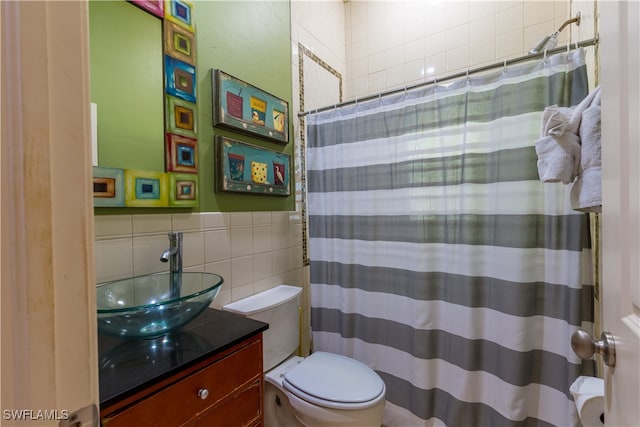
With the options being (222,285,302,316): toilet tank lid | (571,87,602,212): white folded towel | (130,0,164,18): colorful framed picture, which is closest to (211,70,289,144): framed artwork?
(130,0,164,18): colorful framed picture

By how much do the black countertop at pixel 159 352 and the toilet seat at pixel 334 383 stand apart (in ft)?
1.41

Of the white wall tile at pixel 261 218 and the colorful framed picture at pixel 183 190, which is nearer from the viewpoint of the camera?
the colorful framed picture at pixel 183 190

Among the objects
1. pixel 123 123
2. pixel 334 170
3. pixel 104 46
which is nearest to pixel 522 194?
pixel 334 170

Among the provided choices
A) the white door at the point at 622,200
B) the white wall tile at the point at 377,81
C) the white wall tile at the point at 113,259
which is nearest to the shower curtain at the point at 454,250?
the white door at the point at 622,200

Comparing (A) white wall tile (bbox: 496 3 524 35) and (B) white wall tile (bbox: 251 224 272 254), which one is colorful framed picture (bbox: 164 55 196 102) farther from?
(A) white wall tile (bbox: 496 3 524 35)

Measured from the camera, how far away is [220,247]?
4.56ft

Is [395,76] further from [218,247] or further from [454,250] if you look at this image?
[218,247]

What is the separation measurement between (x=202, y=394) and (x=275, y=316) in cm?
61

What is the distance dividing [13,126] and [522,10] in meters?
2.52

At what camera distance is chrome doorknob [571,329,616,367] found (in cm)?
55

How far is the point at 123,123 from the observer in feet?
3.53

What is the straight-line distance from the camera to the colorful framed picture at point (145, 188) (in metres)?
1.07

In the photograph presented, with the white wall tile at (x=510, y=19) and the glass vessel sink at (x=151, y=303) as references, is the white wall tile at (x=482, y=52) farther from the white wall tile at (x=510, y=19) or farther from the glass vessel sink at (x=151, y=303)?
the glass vessel sink at (x=151, y=303)

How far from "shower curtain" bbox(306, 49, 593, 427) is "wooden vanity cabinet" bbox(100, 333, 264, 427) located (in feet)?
2.78
